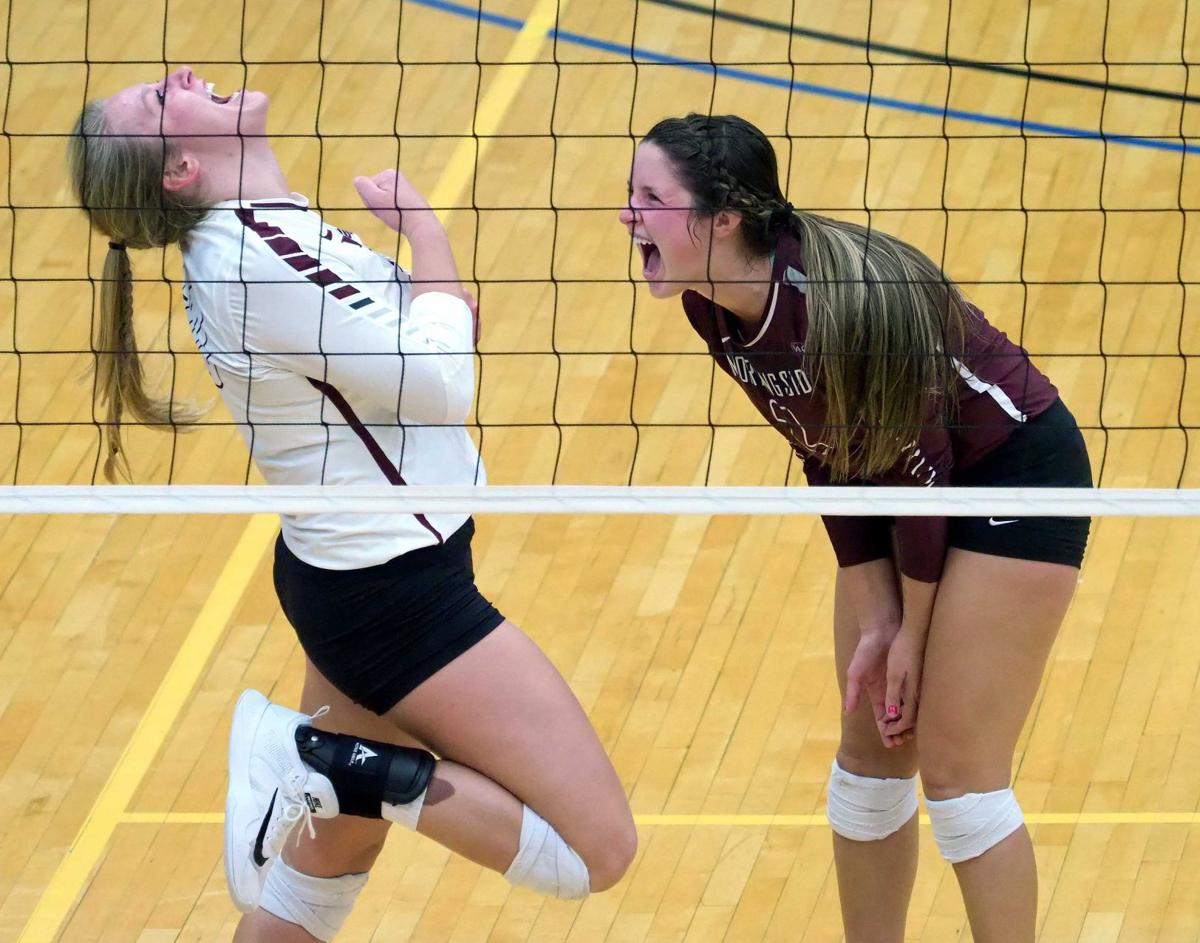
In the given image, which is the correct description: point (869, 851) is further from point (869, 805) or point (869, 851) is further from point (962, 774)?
point (962, 774)

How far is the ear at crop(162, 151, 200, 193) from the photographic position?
9.27 feet

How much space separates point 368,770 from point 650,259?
88 cm

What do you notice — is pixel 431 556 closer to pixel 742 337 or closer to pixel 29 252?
pixel 742 337

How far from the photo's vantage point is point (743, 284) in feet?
9.16

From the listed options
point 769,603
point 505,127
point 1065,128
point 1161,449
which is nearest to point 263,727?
point 769,603

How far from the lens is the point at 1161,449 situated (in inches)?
187

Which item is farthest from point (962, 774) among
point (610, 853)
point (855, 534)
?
point (610, 853)

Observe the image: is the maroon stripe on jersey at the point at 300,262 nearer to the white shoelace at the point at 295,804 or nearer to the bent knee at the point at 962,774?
the white shoelace at the point at 295,804

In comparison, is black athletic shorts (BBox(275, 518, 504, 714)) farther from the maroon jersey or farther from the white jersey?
the maroon jersey

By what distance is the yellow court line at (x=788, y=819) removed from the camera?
3732mm

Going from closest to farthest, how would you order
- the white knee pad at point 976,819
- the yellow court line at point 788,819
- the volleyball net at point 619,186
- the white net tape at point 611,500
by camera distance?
the white net tape at point 611,500 → the white knee pad at point 976,819 → the yellow court line at point 788,819 → the volleyball net at point 619,186

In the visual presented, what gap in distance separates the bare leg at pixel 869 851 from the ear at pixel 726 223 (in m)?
0.66

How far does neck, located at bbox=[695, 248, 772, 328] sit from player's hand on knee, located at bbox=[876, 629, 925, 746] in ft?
1.83

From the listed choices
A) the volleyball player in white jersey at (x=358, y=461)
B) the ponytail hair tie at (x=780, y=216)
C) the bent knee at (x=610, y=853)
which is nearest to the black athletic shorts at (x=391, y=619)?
the volleyball player in white jersey at (x=358, y=461)
